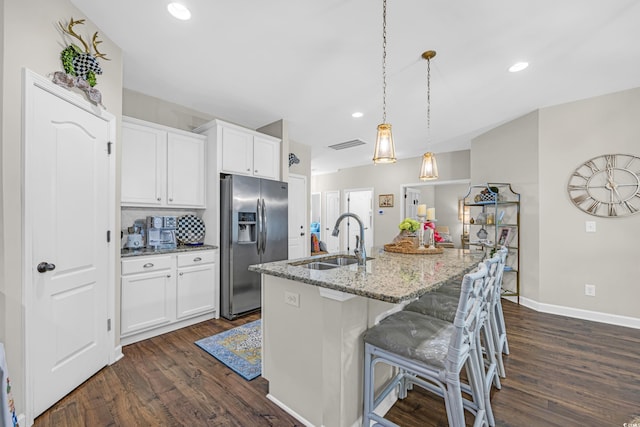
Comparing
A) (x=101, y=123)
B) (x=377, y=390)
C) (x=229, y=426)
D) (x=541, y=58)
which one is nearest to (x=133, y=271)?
(x=101, y=123)

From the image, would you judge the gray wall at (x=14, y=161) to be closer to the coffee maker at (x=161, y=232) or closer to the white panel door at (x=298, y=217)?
the coffee maker at (x=161, y=232)

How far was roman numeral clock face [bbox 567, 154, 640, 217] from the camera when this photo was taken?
3.10 metres

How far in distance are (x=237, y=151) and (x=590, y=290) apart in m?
4.73

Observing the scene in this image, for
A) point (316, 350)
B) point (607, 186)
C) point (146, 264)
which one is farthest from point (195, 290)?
point (607, 186)

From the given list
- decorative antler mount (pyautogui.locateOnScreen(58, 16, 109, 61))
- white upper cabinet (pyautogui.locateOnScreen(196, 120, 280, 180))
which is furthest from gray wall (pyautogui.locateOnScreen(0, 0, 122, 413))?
white upper cabinet (pyautogui.locateOnScreen(196, 120, 280, 180))

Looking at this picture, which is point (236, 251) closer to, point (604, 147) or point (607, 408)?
point (607, 408)

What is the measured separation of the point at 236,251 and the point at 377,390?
217 centimetres

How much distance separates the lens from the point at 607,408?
5.73 ft

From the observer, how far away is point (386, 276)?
4.81 ft

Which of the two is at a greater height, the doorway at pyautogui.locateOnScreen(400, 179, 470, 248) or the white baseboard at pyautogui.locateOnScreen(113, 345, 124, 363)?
the doorway at pyautogui.locateOnScreen(400, 179, 470, 248)

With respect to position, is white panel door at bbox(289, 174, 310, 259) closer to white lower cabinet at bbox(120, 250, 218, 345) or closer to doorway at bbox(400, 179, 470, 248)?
white lower cabinet at bbox(120, 250, 218, 345)

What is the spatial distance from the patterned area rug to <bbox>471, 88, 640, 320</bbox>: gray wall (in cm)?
373

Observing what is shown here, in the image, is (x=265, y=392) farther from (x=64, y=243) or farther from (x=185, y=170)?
(x=185, y=170)

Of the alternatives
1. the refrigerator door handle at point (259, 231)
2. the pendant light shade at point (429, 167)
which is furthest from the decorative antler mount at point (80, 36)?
the pendant light shade at point (429, 167)
